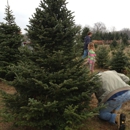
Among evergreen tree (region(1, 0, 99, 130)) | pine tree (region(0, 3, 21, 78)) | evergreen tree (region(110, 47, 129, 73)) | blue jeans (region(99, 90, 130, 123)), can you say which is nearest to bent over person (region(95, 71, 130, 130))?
blue jeans (region(99, 90, 130, 123))

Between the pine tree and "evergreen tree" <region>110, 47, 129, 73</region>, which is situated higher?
the pine tree

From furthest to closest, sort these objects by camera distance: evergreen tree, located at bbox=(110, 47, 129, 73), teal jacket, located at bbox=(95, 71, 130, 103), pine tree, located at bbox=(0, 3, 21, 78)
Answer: evergreen tree, located at bbox=(110, 47, 129, 73)
pine tree, located at bbox=(0, 3, 21, 78)
teal jacket, located at bbox=(95, 71, 130, 103)

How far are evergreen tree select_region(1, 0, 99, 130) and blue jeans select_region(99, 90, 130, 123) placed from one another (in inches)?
19.0

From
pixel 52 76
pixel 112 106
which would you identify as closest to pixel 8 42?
pixel 52 76

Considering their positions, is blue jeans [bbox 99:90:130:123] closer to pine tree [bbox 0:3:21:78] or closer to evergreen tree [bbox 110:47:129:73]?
pine tree [bbox 0:3:21:78]

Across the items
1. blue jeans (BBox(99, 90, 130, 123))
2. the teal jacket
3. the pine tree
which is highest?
the pine tree

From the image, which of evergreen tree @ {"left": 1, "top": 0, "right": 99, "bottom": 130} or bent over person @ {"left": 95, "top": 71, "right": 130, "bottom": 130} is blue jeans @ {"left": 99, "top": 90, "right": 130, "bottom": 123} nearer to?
bent over person @ {"left": 95, "top": 71, "right": 130, "bottom": 130}

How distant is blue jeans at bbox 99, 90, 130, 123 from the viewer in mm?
3410

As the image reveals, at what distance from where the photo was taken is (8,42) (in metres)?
→ 6.96

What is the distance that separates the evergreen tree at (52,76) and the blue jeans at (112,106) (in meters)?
0.48

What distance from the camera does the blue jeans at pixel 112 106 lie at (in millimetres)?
3410

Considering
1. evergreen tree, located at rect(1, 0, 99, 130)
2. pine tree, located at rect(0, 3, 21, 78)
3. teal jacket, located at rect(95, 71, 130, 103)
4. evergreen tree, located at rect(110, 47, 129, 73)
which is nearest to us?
evergreen tree, located at rect(1, 0, 99, 130)

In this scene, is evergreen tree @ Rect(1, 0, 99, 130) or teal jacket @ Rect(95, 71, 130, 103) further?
teal jacket @ Rect(95, 71, 130, 103)

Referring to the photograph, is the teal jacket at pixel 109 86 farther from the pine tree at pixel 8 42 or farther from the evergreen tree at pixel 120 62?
the evergreen tree at pixel 120 62
